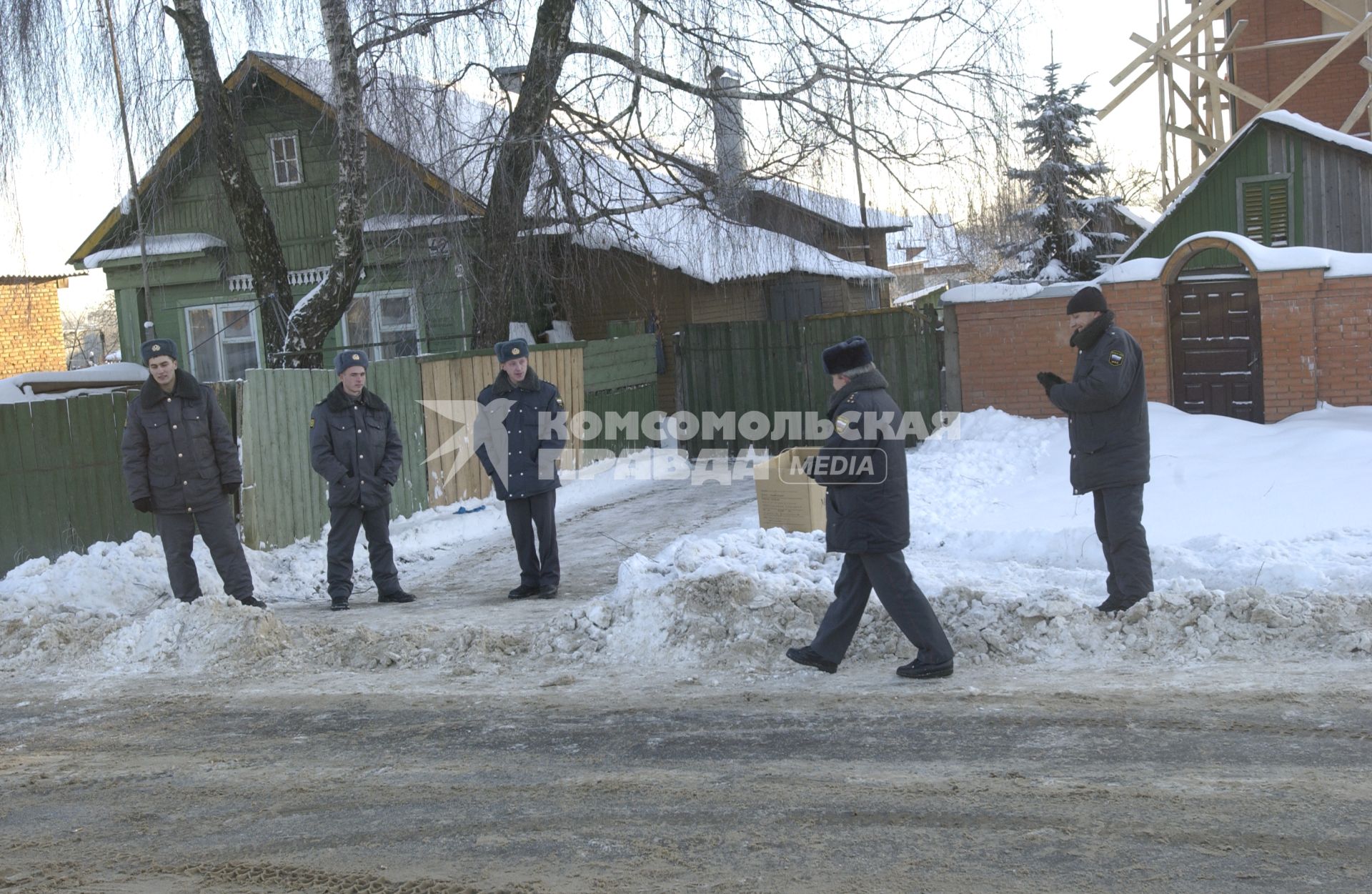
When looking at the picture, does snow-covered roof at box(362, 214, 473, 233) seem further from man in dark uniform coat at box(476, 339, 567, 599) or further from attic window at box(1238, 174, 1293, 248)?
attic window at box(1238, 174, 1293, 248)

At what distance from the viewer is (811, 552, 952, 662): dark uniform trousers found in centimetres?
579

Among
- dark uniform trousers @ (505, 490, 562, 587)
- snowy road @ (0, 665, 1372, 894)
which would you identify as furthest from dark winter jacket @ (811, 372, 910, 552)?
dark uniform trousers @ (505, 490, 562, 587)

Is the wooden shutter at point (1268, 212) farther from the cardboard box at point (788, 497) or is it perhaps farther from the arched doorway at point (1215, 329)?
the cardboard box at point (788, 497)

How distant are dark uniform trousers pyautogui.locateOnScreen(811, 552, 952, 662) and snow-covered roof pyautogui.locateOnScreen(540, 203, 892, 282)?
8.65 m

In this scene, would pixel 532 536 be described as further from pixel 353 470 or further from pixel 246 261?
pixel 246 261

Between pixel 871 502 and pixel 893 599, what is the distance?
0.49 metres

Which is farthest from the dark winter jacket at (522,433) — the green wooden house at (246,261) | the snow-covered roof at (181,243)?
the snow-covered roof at (181,243)

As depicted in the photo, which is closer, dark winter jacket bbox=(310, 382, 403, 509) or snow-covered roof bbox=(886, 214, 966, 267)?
dark winter jacket bbox=(310, 382, 403, 509)

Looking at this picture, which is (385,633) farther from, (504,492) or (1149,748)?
(1149,748)

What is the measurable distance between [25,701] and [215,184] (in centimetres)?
1123

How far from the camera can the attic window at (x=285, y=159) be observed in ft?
60.7

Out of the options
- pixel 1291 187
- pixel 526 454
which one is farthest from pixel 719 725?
pixel 1291 187

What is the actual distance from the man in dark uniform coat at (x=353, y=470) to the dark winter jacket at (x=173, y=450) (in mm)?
717

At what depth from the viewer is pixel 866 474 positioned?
227 inches
